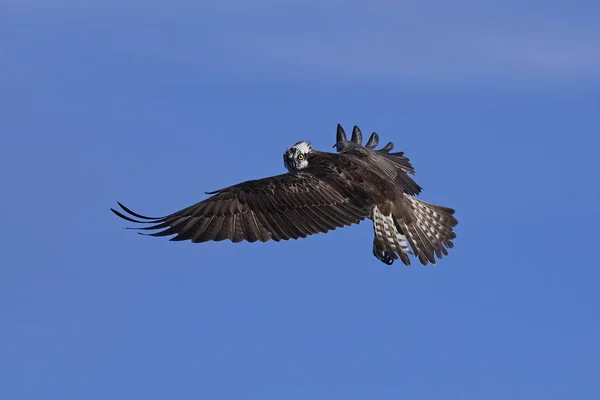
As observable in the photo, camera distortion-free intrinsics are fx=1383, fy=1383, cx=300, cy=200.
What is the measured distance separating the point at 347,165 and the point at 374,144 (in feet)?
14.4

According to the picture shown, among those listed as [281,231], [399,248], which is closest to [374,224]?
[399,248]

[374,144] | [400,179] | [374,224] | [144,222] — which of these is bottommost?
[144,222]

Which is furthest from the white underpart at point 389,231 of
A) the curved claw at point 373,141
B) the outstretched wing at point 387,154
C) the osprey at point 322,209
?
the curved claw at point 373,141

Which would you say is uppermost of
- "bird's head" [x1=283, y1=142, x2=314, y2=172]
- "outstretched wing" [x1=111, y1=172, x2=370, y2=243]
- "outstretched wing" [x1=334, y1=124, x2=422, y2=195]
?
"outstretched wing" [x1=334, y1=124, x2=422, y2=195]

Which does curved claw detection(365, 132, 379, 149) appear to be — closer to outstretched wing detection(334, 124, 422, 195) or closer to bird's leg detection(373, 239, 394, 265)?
outstretched wing detection(334, 124, 422, 195)

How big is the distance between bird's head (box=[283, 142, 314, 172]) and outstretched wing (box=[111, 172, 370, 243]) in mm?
1191

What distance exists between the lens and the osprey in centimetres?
2217

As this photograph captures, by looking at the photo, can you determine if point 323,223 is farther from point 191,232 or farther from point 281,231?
point 191,232

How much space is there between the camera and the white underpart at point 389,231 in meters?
23.8

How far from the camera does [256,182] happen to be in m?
22.9

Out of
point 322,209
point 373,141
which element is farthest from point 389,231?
point 373,141

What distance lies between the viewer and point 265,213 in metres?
22.4

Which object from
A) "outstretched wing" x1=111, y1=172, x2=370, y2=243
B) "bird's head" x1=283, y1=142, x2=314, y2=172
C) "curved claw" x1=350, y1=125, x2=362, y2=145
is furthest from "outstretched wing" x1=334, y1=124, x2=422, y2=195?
"outstretched wing" x1=111, y1=172, x2=370, y2=243

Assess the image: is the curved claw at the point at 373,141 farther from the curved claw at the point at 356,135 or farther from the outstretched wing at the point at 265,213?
the outstretched wing at the point at 265,213
